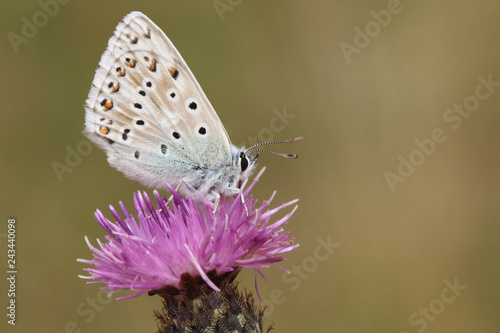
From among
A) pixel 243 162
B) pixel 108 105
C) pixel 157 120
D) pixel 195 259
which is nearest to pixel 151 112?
pixel 157 120

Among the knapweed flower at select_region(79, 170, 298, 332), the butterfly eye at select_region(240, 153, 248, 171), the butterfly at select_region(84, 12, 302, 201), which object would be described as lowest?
the knapweed flower at select_region(79, 170, 298, 332)

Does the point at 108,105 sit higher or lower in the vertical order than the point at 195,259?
higher

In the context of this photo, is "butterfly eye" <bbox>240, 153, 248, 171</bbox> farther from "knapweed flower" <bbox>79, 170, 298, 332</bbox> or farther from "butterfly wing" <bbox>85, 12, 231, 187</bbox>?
"knapweed flower" <bbox>79, 170, 298, 332</bbox>

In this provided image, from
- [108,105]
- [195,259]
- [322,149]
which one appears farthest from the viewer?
[322,149]

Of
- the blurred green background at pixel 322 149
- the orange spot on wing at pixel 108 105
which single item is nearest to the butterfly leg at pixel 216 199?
the orange spot on wing at pixel 108 105

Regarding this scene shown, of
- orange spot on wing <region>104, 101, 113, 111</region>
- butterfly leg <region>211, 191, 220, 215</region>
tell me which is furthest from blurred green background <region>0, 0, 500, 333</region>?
orange spot on wing <region>104, 101, 113, 111</region>

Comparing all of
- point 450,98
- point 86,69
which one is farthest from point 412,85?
point 86,69

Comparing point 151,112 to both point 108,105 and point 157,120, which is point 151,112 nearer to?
point 157,120

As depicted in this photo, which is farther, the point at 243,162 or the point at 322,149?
the point at 322,149
